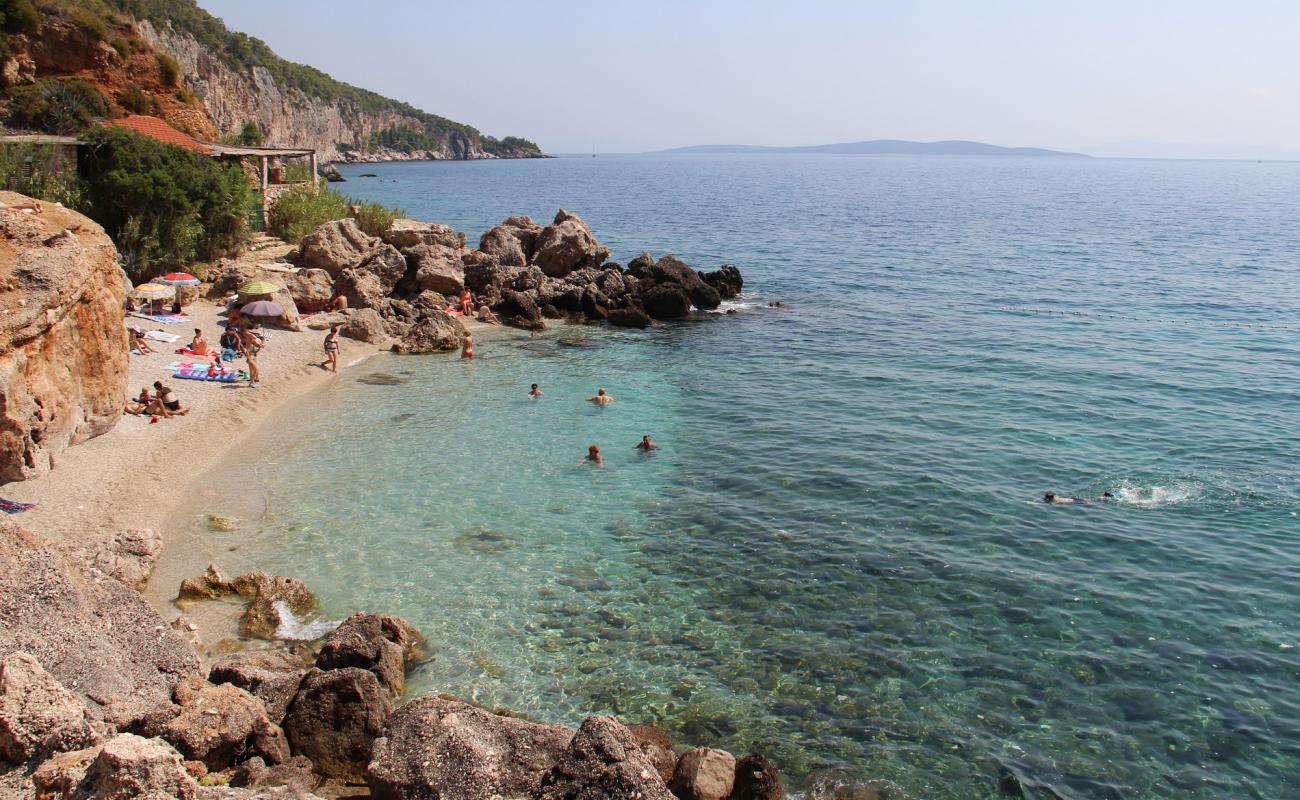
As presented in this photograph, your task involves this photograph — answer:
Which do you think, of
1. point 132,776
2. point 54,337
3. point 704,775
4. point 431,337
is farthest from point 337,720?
point 431,337

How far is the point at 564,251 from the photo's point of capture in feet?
144

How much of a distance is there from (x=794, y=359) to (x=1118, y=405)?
1106 cm

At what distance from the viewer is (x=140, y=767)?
7309 mm

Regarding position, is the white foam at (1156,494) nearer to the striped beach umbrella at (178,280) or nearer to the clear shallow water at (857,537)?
the clear shallow water at (857,537)

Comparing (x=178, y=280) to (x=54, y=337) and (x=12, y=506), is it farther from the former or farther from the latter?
(x=12, y=506)

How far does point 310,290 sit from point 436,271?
6160 mm

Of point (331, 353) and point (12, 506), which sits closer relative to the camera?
point (12, 506)

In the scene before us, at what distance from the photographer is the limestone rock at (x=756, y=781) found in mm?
10531

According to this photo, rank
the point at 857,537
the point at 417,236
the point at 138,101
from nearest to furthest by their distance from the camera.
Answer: the point at 857,537
the point at 417,236
the point at 138,101

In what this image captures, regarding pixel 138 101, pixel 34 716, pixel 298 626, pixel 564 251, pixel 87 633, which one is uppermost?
pixel 138 101

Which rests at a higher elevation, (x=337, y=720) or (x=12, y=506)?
(x=12, y=506)

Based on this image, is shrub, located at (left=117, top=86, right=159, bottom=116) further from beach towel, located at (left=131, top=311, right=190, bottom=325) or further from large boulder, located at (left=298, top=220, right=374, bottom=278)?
beach towel, located at (left=131, top=311, right=190, bottom=325)

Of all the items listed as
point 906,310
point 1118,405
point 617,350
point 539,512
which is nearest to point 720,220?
point 906,310

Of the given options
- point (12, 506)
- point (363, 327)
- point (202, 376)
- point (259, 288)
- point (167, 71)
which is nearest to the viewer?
point (12, 506)
